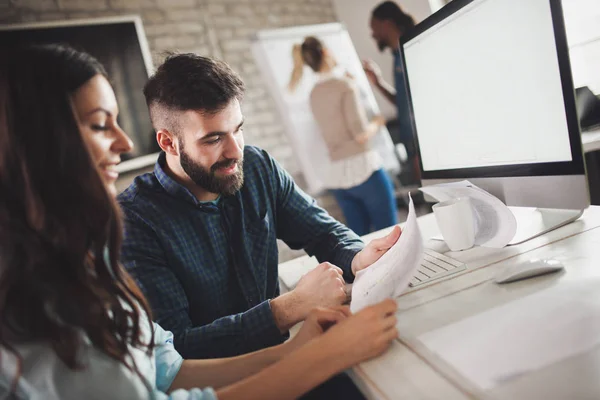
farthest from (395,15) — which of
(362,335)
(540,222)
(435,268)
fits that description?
(362,335)

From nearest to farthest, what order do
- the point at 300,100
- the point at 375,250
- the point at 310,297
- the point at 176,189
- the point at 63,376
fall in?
1. the point at 63,376
2. the point at 310,297
3. the point at 375,250
4. the point at 176,189
5. the point at 300,100

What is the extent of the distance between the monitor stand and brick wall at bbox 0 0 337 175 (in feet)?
7.97

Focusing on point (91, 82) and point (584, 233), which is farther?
point (584, 233)

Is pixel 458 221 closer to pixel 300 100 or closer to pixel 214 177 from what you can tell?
pixel 214 177

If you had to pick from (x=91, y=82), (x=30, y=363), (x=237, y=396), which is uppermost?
(x=91, y=82)

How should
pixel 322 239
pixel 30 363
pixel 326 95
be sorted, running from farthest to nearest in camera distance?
pixel 326 95
pixel 322 239
pixel 30 363

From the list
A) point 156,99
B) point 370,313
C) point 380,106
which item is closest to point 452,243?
point 370,313

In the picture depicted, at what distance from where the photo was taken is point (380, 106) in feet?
13.8

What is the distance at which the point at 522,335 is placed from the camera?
44 centimetres

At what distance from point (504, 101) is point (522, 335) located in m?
0.44

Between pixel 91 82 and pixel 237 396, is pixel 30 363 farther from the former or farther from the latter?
pixel 91 82

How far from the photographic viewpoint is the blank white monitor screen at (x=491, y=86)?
63 centimetres

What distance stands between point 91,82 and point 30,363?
345 millimetres

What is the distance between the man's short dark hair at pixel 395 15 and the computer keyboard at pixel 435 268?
66.6 inches
